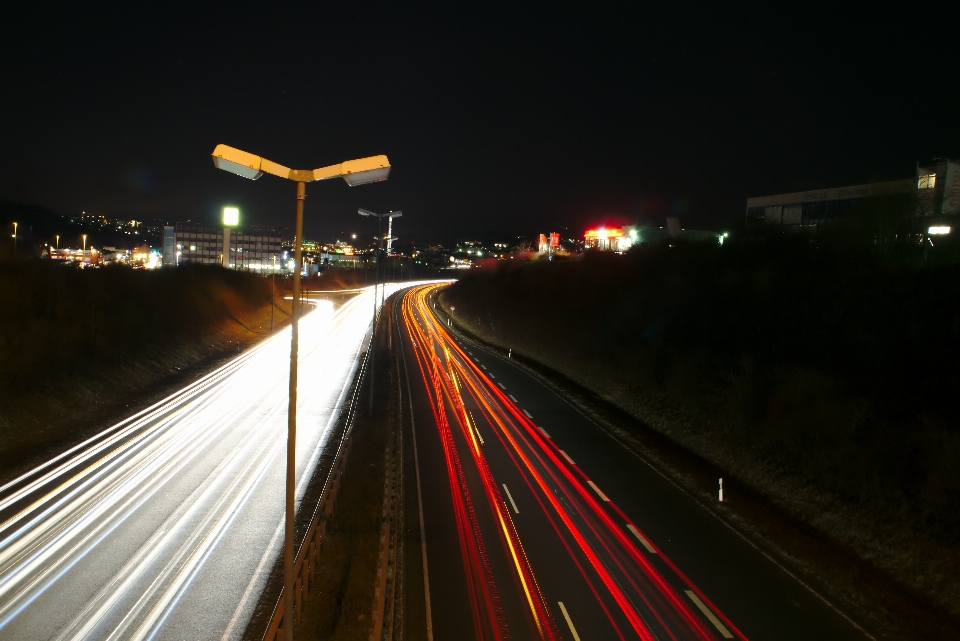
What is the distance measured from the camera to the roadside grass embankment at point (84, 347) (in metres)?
18.5

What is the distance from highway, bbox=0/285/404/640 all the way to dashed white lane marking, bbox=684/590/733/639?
6947 millimetres

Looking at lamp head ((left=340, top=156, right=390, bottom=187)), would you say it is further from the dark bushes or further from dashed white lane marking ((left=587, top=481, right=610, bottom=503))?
the dark bushes

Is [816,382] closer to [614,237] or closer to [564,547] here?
[564,547]

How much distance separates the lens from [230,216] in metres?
61.1

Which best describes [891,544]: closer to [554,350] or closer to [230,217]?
[554,350]

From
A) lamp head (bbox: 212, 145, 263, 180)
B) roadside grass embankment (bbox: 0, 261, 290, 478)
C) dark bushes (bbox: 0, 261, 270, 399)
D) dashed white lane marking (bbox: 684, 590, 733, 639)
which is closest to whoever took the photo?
lamp head (bbox: 212, 145, 263, 180)

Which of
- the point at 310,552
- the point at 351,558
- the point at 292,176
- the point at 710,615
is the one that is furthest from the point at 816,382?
the point at 292,176

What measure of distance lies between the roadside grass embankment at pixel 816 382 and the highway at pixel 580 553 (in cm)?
195

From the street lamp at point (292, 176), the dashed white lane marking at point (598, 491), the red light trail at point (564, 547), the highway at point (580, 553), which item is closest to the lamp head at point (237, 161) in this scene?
the street lamp at point (292, 176)

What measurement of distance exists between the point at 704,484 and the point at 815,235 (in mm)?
21287

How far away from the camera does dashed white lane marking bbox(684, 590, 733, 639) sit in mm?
9008

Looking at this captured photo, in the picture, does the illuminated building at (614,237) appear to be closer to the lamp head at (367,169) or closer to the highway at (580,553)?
the highway at (580,553)

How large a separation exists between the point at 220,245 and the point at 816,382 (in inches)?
3172

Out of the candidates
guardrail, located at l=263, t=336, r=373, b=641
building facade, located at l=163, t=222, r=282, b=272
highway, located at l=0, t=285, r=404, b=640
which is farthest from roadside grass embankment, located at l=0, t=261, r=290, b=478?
building facade, located at l=163, t=222, r=282, b=272
